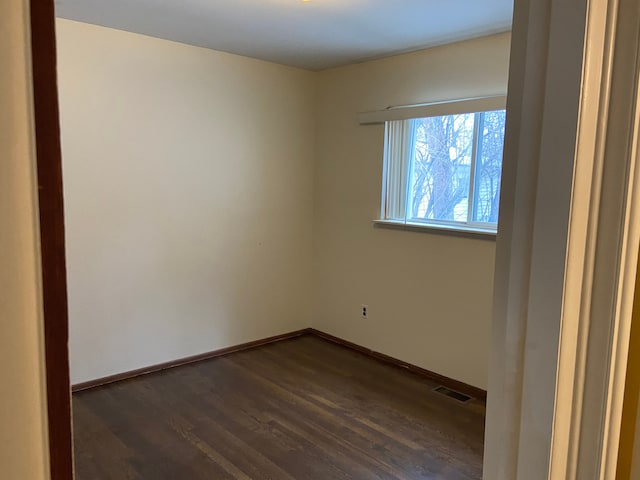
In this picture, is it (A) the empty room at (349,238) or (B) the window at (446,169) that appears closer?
(A) the empty room at (349,238)

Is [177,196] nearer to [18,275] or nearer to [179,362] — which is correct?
[179,362]

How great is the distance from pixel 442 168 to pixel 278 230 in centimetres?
146

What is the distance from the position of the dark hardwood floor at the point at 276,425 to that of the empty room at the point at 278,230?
0.01 metres

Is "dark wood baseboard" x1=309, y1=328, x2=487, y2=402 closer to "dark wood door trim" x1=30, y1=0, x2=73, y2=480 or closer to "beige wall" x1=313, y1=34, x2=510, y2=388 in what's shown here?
"beige wall" x1=313, y1=34, x2=510, y2=388

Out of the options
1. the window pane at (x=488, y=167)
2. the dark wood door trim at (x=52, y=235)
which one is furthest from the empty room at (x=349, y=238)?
the dark wood door trim at (x=52, y=235)

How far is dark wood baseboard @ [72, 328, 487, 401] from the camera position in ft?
10.8

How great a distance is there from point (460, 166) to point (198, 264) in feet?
6.54

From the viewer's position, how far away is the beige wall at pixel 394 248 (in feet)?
10.6

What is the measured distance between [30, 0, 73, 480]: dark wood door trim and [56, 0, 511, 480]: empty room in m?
2.23

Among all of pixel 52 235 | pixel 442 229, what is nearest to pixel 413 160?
pixel 442 229

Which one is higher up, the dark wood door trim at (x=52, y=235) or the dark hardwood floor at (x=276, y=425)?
the dark wood door trim at (x=52, y=235)

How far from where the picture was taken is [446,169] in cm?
342

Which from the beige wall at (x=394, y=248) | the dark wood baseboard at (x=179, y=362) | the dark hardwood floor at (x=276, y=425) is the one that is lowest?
the dark hardwood floor at (x=276, y=425)

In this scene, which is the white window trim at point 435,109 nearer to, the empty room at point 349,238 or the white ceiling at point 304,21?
the empty room at point 349,238
